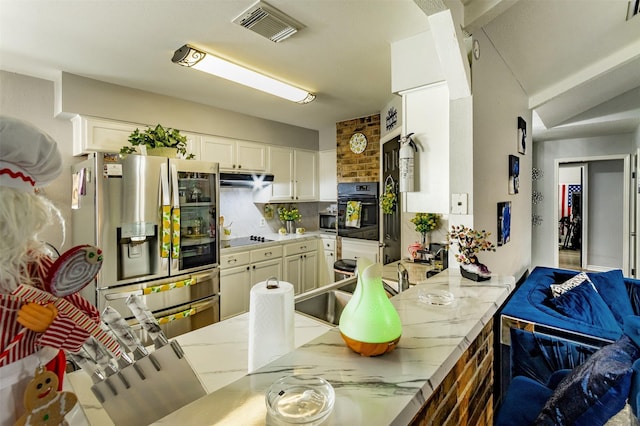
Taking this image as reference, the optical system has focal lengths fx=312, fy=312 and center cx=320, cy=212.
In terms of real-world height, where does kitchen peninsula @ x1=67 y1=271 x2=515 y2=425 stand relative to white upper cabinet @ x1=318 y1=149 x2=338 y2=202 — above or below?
below

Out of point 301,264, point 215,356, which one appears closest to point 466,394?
point 215,356

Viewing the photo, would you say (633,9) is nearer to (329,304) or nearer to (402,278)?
(402,278)

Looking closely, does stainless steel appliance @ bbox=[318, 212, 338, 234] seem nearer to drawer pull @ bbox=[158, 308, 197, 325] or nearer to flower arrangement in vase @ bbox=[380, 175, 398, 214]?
flower arrangement in vase @ bbox=[380, 175, 398, 214]

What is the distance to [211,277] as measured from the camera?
9.59 feet

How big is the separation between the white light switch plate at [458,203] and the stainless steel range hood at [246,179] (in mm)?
2609

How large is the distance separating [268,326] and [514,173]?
258 cm

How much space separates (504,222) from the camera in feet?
7.77

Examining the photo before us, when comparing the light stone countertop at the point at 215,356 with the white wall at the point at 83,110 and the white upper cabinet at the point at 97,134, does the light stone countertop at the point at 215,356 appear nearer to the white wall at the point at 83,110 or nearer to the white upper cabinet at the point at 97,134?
the white wall at the point at 83,110

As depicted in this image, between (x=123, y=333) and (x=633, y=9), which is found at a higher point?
(x=633, y=9)

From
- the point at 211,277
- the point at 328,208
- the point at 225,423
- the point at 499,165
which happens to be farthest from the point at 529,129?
the point at 225,423

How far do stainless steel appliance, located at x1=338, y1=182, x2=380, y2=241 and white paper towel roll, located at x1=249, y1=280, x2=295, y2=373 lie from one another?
9.93ft

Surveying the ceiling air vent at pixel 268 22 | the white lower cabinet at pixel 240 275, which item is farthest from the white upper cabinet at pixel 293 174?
the ceiling air vent at pixel 268 22

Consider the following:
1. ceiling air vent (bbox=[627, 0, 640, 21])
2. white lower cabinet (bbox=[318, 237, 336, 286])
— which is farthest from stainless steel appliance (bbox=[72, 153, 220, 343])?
ceiling air vent (bbox=[627, 0, 640, 21])

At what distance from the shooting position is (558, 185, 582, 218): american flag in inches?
297
